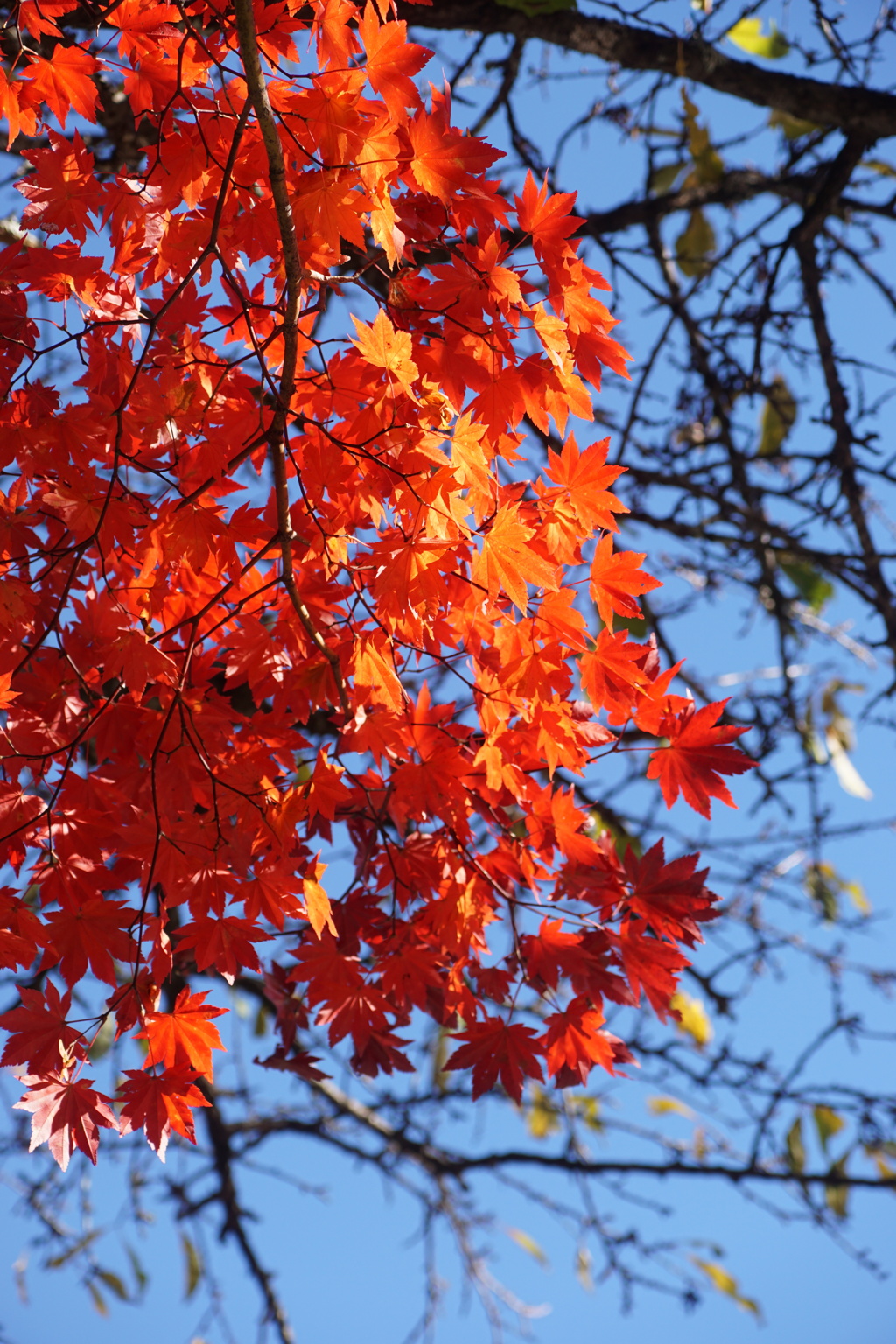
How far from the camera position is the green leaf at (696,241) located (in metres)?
2.77

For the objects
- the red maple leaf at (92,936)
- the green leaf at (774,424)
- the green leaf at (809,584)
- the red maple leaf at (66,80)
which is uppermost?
the green leaf at (774,424)

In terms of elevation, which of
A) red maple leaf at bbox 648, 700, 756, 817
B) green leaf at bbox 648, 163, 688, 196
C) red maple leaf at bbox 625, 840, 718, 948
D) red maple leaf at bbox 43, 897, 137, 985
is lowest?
red maple leaf at bbox 43, 897, 137, 985

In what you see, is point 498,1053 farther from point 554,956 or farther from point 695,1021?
point 695,1021

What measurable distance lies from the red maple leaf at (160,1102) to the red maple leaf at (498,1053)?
0.34 meters

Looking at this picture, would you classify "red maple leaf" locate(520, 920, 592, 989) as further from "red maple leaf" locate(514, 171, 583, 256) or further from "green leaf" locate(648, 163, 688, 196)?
"green leaf" locate(648, 163, 688, 196)

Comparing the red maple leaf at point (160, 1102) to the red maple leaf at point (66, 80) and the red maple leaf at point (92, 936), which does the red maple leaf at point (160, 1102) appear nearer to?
the red maple leaf at point (92, 936)

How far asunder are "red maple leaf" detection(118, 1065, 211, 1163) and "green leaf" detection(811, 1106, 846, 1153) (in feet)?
8.08

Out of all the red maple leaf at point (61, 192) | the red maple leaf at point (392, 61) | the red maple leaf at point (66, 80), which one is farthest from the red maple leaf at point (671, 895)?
the red maple leaf at point (66, 80)

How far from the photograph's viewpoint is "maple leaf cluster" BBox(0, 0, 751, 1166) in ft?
3.16

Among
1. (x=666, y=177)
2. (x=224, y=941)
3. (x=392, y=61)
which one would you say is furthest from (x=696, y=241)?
(x=224, y=941)

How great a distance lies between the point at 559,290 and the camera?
1.03 metres

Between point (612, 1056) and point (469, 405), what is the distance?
790 mm

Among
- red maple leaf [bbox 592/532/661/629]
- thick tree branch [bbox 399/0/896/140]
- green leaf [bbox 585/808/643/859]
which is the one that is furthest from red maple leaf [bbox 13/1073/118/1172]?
thick tree branch [bbox 399/0/896/140]

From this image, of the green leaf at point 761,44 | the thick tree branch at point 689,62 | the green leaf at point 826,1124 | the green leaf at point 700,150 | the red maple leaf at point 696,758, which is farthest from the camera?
the green leaf at point 826,1124
